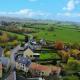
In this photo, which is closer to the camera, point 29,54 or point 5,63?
point 5,63

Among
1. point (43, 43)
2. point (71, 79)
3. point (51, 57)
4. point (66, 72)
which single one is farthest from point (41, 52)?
point (71, 79)

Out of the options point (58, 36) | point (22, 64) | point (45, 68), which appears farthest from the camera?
point (58, 36)

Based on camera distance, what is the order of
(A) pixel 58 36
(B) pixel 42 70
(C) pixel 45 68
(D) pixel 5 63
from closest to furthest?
(B) pixel 42 70, (C) pixel 45 68, (D) pixel 5 63, (A) pixel 58 36

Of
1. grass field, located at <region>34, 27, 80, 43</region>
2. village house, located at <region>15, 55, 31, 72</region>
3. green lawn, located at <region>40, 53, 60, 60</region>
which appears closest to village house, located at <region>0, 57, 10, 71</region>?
village house, located at <region>15, 55, 31, 72</region>

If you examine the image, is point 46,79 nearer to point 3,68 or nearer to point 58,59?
point 3,68

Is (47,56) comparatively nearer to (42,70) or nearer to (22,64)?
(22,64)

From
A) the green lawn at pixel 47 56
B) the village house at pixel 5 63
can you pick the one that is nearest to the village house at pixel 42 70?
the village house at pixel 5 63

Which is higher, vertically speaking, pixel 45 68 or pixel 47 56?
pixel 45 68

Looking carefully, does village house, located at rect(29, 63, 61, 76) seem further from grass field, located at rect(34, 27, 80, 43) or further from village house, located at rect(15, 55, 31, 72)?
grass field, located at rect(34, 27, 80, 43)

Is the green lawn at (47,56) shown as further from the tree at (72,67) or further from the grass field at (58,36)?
the grass field at (58,36)

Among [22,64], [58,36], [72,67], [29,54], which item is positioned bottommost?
[58,36]

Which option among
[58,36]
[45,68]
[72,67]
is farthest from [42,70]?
[58,36]
